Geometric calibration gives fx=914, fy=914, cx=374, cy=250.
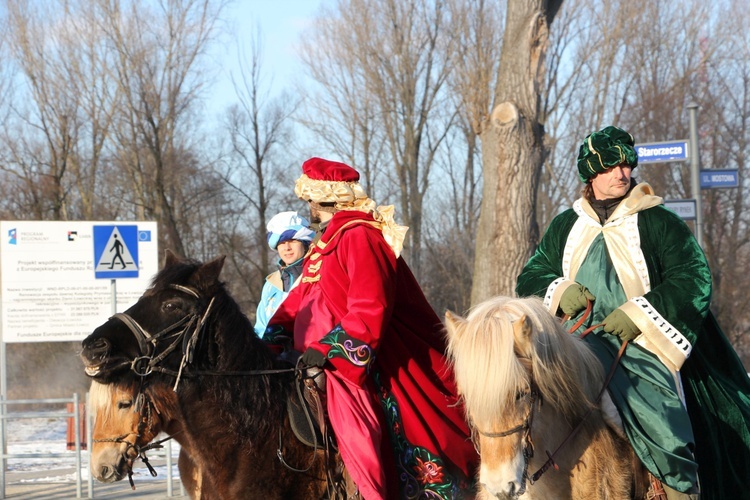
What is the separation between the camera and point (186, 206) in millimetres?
28922

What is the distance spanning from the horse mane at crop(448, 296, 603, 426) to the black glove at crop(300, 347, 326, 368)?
0.74 m

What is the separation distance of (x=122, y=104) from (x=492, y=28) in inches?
435

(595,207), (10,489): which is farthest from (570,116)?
(595,207)

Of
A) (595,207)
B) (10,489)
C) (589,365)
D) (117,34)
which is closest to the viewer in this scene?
(589,365)

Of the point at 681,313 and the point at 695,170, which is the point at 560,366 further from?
the point at 695,170

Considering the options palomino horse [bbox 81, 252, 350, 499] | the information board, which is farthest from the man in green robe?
the information board

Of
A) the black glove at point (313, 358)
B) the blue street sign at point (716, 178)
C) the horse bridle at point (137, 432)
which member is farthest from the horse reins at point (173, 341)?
the blue street sign at point (716, 178)

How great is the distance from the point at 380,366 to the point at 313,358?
0.39 m

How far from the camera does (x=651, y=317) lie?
396 cm

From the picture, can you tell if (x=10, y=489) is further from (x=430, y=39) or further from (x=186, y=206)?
(x=430, y=39)

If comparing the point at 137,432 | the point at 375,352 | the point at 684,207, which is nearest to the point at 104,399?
the point at 137,432

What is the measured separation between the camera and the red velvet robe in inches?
161

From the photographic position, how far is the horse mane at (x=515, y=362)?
10.8 feet

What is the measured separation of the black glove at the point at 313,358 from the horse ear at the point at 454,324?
0.77m
